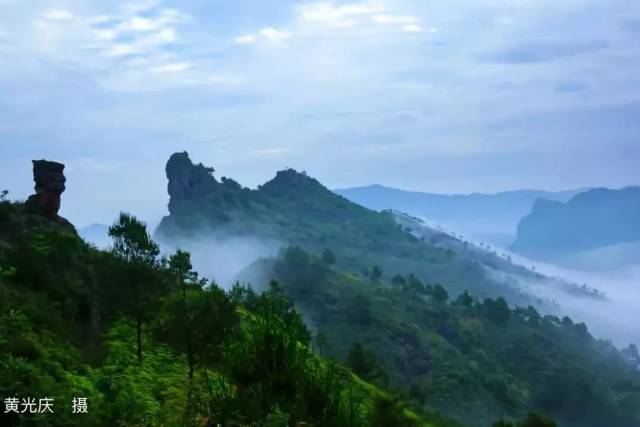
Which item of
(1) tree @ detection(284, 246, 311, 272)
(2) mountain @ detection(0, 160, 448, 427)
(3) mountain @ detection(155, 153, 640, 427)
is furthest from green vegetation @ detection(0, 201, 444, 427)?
(1) tree @ detection(284, 246, 311, 272)

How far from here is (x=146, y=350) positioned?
71.7ft

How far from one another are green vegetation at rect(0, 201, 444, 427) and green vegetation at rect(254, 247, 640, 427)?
230ft

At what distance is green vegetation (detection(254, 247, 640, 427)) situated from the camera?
10544 centimetres

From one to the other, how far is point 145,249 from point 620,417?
112595 mm

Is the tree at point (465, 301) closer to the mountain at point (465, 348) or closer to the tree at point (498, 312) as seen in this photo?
the mountain at point (465, 348)

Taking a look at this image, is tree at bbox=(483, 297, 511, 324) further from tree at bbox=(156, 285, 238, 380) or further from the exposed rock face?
tree at bbox=(156, 285, 238, 380)

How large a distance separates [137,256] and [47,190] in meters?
20.3

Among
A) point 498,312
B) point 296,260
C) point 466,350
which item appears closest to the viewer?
point 466,350

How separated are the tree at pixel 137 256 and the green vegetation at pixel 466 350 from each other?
236ft

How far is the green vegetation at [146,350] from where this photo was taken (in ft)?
29.9

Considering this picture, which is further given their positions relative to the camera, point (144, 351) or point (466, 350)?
point (466, 350)

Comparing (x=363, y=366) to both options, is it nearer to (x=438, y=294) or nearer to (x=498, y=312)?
(x=498, y=312)

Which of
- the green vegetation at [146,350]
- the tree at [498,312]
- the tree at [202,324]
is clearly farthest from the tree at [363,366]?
the tree at [498,312]

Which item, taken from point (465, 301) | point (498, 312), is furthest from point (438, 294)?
point (498, 312)
